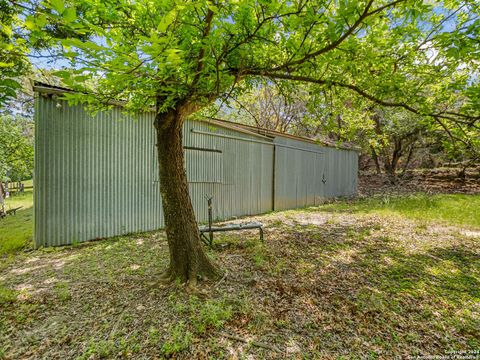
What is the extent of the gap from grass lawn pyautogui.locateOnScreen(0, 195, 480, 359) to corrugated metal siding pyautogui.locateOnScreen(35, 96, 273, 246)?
66cm

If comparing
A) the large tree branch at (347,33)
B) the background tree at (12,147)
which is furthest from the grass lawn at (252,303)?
the background tree at (12,147)

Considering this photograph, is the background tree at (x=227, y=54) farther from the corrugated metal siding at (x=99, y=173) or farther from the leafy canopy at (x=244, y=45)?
the corrugated metal siding at (x=99, y=173)

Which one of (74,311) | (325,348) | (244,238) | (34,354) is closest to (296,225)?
(244,238)

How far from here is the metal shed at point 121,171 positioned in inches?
174

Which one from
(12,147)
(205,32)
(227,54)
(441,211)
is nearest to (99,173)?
(227,54)

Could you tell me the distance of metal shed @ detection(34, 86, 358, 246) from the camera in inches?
174

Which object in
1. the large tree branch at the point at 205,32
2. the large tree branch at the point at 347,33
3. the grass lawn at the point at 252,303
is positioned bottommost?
the grass lawn at the point at 252,303

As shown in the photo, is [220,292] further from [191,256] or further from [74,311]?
[74,311]

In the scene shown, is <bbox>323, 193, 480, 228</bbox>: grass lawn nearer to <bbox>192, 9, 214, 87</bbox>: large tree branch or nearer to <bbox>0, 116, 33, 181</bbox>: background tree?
<bbox>192, 9, 214, 87</bbox>: large tree branch

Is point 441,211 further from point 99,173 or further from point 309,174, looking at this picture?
point 99,173

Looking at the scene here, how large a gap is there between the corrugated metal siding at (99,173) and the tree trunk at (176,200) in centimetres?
203

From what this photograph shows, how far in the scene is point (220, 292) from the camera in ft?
9.10

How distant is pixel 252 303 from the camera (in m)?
2.58

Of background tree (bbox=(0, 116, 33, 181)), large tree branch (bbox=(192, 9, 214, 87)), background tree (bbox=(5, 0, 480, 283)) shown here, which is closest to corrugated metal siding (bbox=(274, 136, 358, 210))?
background tree (bbox=(5, 0, 480, 283))
